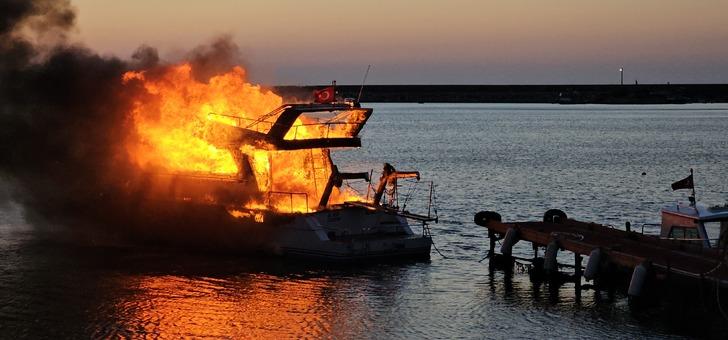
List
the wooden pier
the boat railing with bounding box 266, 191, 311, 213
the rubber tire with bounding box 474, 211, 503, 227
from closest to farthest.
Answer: the wooden pier < the boat railing with bounding box 266, 191, 311, 213 < the rubber tire with bounding box 474, 211, 503, 227

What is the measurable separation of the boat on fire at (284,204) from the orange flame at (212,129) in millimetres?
81

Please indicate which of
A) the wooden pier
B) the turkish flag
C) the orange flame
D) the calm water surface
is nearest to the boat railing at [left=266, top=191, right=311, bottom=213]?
the orange flame

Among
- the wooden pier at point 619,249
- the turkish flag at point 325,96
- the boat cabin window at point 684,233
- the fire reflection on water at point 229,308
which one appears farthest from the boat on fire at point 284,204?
the boat cabin window at point 684,233

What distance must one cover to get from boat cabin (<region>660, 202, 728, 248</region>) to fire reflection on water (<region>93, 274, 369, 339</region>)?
11.5 metres

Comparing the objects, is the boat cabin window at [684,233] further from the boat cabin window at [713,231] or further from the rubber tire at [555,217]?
the rubber tire at [555,217]

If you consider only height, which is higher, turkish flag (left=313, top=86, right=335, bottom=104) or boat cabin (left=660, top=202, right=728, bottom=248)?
turkish flag (left=313, top=86, right=335, bottom=104)

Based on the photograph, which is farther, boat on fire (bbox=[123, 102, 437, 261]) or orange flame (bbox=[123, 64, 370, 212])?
orange flame (bbox=[123, 64, 370, 212])

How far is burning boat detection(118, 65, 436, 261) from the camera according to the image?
137 feet

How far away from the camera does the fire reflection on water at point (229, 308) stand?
105 ft

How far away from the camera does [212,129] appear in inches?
1714

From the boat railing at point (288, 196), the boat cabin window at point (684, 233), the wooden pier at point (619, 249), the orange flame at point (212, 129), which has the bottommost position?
the wooden pier at point (619, 249)

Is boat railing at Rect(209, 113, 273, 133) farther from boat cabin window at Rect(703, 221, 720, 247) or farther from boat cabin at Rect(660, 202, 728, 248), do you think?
boat cabin window at Rect(703, 221, 720, 247)

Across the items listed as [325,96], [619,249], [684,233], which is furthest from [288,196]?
[684,233]

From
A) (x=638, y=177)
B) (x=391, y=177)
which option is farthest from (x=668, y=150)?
(x=391, y=177)
